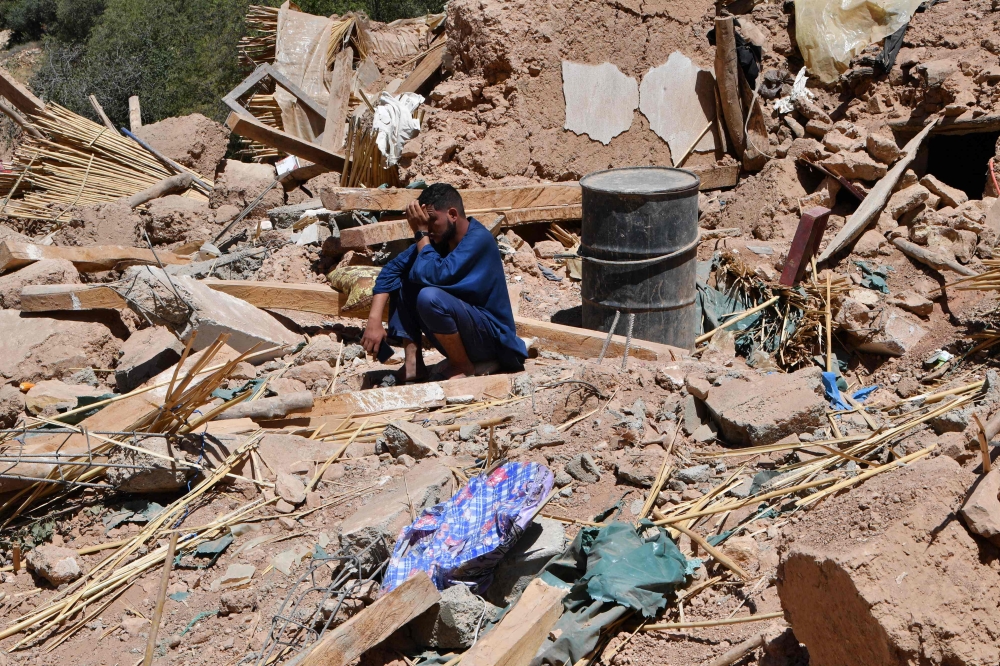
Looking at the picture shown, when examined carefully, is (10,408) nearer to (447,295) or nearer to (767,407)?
(447,295)

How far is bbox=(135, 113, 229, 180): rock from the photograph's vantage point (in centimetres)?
1096

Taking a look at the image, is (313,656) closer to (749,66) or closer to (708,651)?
(708,651)

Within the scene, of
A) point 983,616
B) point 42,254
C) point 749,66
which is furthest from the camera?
point 749,66

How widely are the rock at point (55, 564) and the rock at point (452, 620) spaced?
155cm

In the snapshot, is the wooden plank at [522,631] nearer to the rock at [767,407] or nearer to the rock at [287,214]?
the rock at [767,407]

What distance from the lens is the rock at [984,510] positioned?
2.12 meters

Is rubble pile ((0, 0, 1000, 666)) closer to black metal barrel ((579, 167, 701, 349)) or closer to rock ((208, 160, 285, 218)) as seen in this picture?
rock ((208, 160, 285, 218))

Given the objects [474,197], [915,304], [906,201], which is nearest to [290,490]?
[474,197]

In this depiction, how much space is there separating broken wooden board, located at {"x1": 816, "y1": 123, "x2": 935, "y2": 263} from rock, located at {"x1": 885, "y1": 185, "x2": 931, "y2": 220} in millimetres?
60

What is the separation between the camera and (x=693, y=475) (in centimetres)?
370

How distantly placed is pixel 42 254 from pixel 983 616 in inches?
286

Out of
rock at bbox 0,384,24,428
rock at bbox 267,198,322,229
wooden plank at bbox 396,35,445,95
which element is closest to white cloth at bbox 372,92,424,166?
wooden plank at bbox 396,35,445,95

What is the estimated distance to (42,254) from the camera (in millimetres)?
7332

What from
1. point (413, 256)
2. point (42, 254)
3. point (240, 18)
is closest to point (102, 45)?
point (240, 18)
